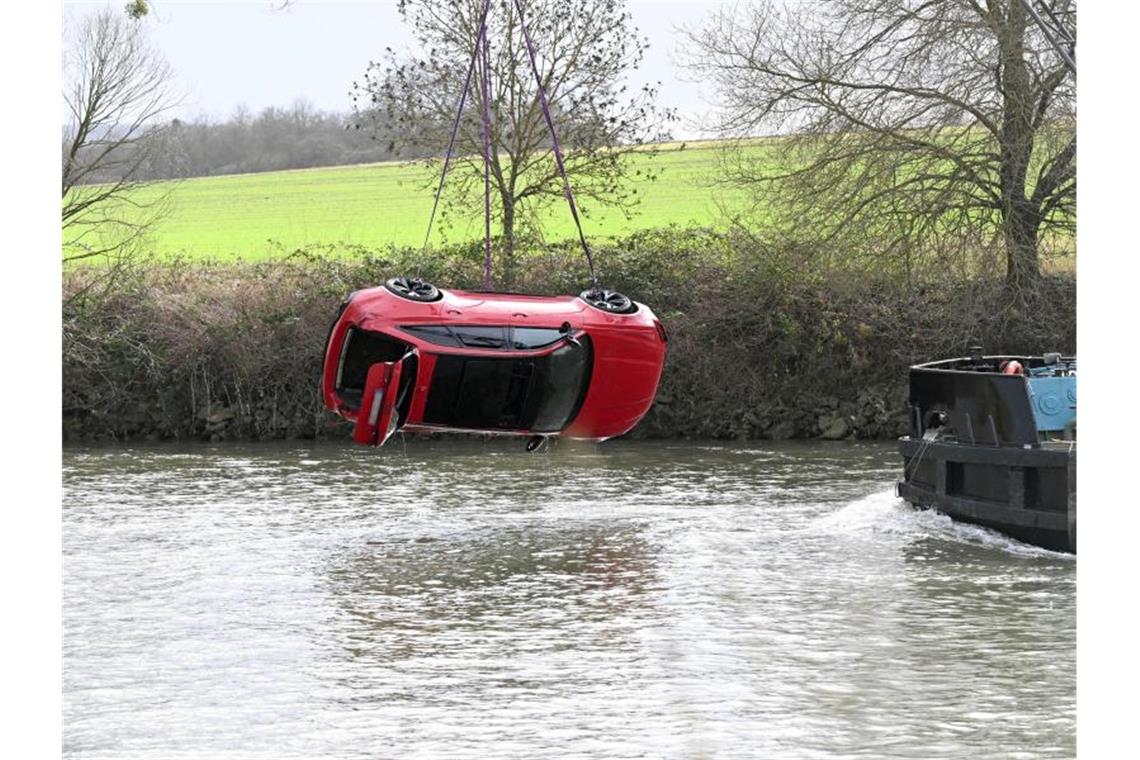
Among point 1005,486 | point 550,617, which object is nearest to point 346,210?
point 1005,486

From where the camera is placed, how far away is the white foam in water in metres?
20.7

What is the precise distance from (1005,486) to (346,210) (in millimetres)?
28113

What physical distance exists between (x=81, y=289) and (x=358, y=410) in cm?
1815

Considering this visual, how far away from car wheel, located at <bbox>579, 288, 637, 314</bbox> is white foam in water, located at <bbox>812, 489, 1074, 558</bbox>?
295 inches

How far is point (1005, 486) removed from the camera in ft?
68.0

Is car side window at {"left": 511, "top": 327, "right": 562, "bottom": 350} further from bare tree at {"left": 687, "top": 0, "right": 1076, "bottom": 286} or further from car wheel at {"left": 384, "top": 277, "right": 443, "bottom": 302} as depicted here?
bare tree at {"left": 687, "top": 0, "right": 1076, "bottom": 286}

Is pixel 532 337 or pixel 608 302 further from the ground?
pixel 608 302

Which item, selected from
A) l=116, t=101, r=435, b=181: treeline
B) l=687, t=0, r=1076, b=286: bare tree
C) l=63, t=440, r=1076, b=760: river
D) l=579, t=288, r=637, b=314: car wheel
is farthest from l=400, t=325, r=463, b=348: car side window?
l=116, t=101, r=435, b=181: treeline

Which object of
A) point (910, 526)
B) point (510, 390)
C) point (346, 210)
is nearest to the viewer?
point (510, 390)

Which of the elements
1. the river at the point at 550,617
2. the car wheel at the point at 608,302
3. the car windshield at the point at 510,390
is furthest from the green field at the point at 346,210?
the car wheel at the point at 608,302

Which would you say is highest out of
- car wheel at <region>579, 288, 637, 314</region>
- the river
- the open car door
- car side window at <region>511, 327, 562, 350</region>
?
car wheel at <region>579, 288, 637, 314</region>

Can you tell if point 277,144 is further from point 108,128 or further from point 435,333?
point 435,333
